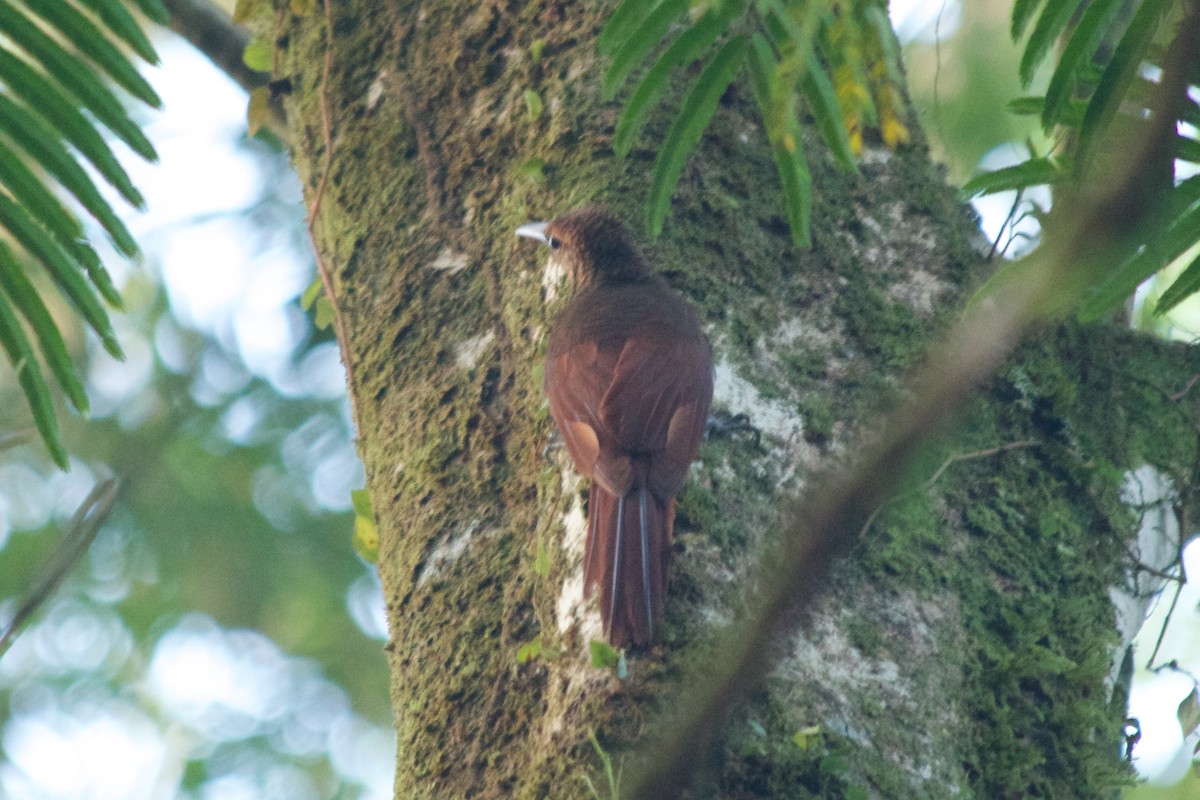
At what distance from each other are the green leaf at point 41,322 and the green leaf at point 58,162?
17 centimetres

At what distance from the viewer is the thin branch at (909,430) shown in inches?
39.4

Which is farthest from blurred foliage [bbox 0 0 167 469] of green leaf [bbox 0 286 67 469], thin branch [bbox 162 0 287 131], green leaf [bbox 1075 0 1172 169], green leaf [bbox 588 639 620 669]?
thin branch [bbox 162 0 287 131]

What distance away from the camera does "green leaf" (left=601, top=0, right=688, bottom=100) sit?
1.86 metres

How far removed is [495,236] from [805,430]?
0.96m

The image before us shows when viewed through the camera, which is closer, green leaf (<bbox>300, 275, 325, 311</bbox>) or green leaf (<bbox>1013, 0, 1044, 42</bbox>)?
green leaf (<bbox>1013, 0, 1044, 42</bbox>)

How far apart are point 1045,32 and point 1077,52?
0.21 ft

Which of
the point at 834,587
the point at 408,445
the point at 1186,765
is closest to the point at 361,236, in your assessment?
the point at 408,445

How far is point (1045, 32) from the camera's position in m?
1.86

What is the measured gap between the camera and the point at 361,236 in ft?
10.9

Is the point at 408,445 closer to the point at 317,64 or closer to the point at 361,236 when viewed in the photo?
the point at 361,236

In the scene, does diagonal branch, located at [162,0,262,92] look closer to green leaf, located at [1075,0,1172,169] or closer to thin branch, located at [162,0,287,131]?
thin branch, located at [162,0,287,131]

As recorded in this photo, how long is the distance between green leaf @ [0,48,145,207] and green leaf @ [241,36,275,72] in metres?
1.75

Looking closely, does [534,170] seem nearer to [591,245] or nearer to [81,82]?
[591,245]

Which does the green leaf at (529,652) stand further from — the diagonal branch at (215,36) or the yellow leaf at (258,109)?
the diagonal branch at (215,36)
